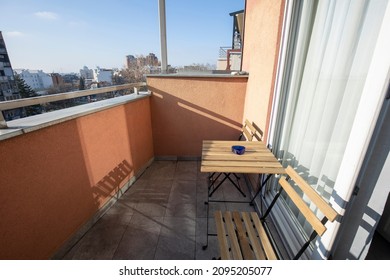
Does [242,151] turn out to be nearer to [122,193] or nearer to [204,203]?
[204,203]

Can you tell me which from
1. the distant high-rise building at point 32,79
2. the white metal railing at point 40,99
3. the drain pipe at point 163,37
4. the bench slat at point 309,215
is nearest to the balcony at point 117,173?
the white metal railing at point 40,99

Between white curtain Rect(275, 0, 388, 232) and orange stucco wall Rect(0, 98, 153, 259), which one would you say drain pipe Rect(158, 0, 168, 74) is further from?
white curtain Rect(275, 0, 388, 232)

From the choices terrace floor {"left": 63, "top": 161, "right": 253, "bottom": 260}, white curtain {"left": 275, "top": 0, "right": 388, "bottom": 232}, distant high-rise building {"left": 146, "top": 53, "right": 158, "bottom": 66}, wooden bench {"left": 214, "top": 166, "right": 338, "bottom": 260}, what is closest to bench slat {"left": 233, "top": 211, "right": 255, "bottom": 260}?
wooden bench {"left": 214, "top": 166, "right": 338, "bottom": 260}

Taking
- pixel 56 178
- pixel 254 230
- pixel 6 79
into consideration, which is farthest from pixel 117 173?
pixel 254 230

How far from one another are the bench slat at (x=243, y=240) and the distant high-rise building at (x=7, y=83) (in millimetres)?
2210

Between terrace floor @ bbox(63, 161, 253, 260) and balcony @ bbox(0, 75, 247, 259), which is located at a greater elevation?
balcony @ bbox(0, 75, 247, 259)

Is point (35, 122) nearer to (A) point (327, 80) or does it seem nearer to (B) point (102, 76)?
(B) point (102, 76)

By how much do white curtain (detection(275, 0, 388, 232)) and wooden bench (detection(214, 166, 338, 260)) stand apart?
0.23m

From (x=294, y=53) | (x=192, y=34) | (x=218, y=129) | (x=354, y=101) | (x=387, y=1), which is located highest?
(x=192, y=34)

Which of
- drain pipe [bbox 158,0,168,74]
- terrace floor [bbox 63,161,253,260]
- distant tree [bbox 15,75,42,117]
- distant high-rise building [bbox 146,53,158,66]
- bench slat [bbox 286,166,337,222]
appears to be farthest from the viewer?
distant high-rise building [bbox 146,53,158,66]

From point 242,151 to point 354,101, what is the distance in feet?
3.86

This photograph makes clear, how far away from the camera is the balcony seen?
1532 millimetres

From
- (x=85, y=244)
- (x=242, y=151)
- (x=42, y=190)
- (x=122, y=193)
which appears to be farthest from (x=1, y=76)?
(x=242, y=151)

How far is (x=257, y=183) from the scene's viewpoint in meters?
2.67
